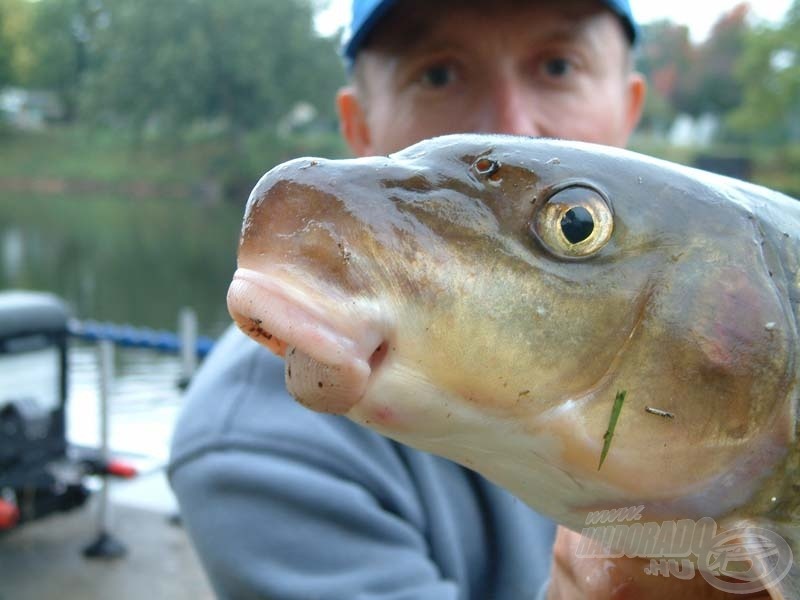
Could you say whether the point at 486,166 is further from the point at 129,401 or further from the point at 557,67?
the point at 129,401

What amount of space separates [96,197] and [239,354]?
123 feet

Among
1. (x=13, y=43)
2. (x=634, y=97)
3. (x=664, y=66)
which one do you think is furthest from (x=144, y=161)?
(x=634, y=97)

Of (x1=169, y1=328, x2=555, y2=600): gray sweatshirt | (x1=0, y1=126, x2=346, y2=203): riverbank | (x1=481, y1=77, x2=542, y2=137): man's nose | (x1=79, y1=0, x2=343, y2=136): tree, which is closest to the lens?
(x1=169, y1=328, x2=555, y2=600): gray sweatshirt

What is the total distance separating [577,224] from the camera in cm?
100

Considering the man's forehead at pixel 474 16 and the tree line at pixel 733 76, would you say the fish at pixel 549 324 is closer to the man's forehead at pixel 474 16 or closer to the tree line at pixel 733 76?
the man's forehead at pixel 474 16

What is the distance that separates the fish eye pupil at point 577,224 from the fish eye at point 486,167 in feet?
0.33

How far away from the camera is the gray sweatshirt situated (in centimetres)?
168

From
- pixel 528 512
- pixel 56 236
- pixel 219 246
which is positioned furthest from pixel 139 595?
pixel 56 236

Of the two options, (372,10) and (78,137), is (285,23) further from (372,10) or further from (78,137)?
(372,10)

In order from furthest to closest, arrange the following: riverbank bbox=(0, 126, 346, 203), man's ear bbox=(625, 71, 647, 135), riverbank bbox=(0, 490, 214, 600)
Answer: riverbank bbox=(0, 126, 346, 203), riverbank bbox=(0, 490, 214, 600), man's ear bbox=(625, 71, 647, 135)

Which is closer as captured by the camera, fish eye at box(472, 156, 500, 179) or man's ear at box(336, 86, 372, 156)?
fish eye at box(472, 156, 500, 179)

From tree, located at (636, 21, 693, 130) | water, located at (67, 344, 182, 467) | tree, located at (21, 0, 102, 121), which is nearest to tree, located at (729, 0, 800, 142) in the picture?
tree, located at (636, 21, 693, 130)

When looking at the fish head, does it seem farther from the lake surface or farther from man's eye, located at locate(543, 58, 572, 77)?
the lake surface

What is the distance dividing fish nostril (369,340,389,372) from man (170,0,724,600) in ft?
2.74
